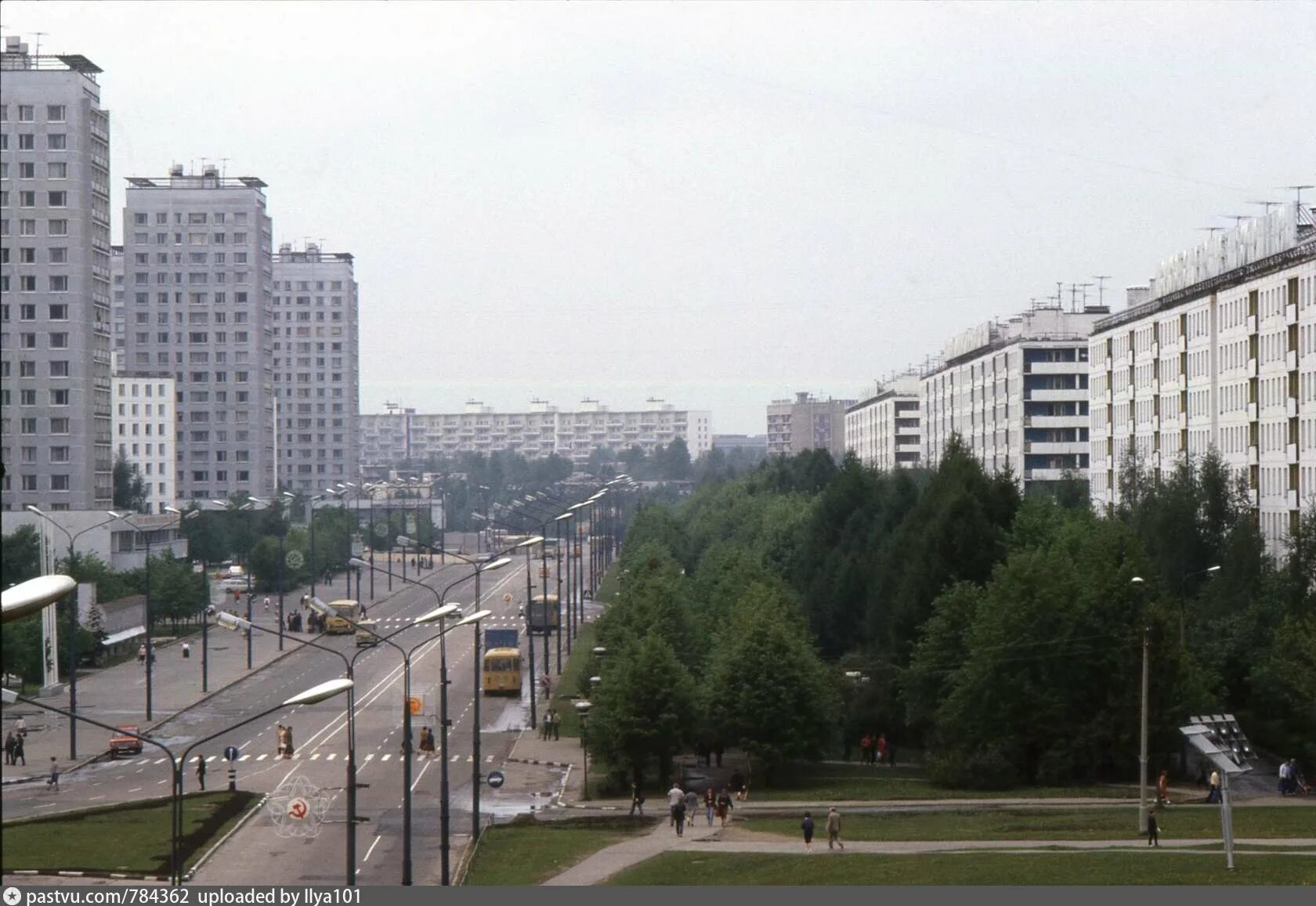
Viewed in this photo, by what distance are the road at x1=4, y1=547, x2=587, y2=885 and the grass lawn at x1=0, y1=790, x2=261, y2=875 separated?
601mm

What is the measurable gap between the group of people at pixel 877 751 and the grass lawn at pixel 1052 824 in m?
7.65

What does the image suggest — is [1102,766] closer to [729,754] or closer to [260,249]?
[729,754]

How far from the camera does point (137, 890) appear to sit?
686 inches

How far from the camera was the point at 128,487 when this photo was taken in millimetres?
89500

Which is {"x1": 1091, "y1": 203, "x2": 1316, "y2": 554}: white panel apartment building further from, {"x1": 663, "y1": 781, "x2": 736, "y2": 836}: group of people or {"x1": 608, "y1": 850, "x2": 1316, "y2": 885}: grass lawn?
{"x1": 608, "y1": 850, "x2": 1316, "y2": 885}: grass lawn

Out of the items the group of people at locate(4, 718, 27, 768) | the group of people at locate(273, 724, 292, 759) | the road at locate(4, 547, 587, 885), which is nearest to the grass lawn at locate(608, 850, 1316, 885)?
the road at locate(4, 547, 587, 885)

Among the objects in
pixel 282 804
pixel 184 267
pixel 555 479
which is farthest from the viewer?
pixel 555 479

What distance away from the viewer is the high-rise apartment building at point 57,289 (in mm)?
62281

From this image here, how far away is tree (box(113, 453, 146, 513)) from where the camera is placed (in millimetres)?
86812

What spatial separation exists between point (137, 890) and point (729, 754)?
21096 mm

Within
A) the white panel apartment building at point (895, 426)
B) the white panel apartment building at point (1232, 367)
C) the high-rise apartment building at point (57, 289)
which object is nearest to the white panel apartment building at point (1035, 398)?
the white panel apartment building at point (1232, 367)

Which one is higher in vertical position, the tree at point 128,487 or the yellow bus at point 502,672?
the tree at point 128,487

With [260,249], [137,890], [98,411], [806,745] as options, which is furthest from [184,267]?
[137,890]

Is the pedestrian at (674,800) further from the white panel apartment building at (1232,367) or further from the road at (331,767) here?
the white panel apartment building at (1232,367)
